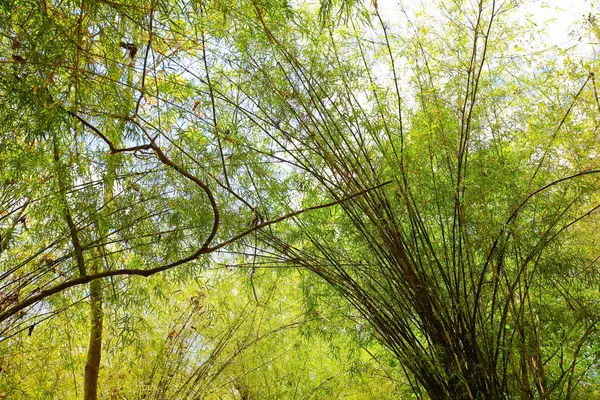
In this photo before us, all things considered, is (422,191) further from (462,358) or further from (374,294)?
(462,358)

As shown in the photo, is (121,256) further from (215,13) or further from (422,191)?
(422,191)

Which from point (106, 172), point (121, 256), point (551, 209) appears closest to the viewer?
point (551, 209)

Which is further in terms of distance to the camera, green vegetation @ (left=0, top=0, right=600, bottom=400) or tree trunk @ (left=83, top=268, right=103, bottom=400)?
tree trunk @ (left=83, top=268, right=103, bottom=400)

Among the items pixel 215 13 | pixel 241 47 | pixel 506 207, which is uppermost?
pixel 215 13

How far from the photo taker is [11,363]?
378 centimetres

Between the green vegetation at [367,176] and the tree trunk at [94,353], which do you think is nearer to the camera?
the green vegetation at [367,176]

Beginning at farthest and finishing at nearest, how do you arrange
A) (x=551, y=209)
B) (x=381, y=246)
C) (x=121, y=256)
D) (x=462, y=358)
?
(x=121, y=256) → (x=551, y=209) → (x=381, y=246) → (x=462, y=358)

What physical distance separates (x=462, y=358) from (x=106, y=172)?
216cm

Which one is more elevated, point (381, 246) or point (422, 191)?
point (422, 191)

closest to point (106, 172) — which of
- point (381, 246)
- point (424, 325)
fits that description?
point (381, 246)

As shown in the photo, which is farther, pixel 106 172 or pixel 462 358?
pixel 106 172

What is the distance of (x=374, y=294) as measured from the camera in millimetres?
2936

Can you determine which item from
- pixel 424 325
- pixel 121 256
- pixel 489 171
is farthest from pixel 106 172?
pixel 489 171

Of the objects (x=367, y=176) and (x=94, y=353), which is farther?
(x=94, y=353)
